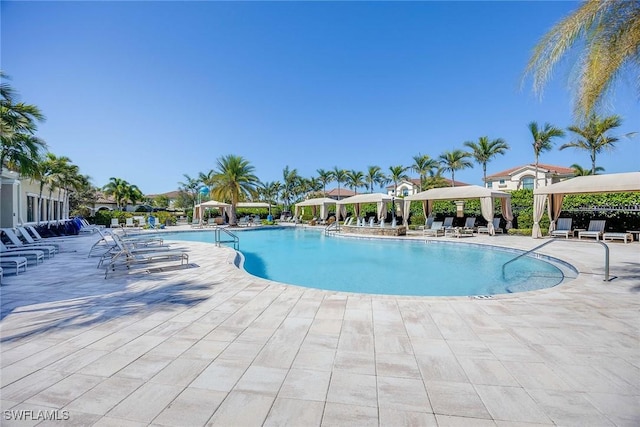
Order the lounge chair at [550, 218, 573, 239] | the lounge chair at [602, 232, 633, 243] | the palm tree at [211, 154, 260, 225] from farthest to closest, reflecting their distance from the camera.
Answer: the palm tree at [211, 154, 260, 225], the lounge chair at [550, 218, 573, 239], the lounge chair at [602, 232, 633, 243]

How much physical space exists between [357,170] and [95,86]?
3716 cm

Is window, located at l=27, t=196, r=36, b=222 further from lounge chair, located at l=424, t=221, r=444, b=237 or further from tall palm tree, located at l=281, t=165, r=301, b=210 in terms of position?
tall palm tree, located at l=281, t=165, r=301, b=210

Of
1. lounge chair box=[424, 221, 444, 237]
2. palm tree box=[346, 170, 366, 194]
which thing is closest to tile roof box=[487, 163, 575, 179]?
palm tree box=[346, 170, 366, 194]

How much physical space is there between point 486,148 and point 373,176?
18730 mm

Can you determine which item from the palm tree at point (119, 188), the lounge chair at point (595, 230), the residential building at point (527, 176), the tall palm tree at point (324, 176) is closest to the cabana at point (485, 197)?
the lounge chair at point (595, 230)

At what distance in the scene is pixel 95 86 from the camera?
1045 centimetres

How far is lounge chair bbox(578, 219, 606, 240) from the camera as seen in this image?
1273cm

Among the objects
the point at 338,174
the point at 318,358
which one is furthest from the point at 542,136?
the point at 338,174

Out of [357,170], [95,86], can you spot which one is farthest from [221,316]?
[357,170]

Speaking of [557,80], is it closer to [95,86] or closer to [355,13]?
[355,13]

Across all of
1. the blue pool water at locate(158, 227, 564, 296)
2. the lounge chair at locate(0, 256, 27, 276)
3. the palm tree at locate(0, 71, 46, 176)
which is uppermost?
the palm tree at locate(0, 71, 46, 176)

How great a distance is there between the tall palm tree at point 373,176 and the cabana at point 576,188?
96.4 ft

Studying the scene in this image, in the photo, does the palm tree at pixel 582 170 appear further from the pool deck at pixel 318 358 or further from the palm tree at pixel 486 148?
the pool deck at pixel 318 358

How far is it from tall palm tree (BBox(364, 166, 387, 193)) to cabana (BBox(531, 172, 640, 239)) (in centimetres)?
2938
